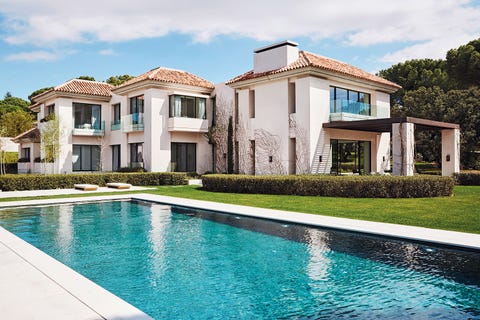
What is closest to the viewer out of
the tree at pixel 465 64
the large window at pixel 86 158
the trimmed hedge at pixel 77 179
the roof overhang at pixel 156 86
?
the trimmed hedge at pixel 77 179

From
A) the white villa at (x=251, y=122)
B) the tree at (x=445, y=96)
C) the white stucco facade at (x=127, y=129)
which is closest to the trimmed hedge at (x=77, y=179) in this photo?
the white stucco facade at (x=127, y=129)

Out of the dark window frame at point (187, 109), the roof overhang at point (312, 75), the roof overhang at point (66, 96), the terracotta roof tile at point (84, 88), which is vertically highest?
the terracotta roof tile at point (84, 88)

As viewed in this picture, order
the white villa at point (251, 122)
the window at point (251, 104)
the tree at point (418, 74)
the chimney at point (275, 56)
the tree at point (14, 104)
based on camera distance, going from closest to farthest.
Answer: the white villa at point (251, 122) → the chimney at point (275, 56) → the window at point (251, 104) → the tree at point (418, 74) → the tree at point (14, 104)

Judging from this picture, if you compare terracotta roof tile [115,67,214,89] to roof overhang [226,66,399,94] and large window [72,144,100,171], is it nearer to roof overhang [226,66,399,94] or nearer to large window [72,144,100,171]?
roof overhang [226,66,399,94]

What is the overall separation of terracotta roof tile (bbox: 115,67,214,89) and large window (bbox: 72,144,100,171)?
5888 millimetres

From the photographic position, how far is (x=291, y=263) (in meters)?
7.29

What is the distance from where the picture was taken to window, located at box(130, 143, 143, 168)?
2869 centimetres

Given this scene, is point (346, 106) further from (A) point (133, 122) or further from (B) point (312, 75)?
(A) point (133, 122)

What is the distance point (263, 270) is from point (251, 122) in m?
19.9

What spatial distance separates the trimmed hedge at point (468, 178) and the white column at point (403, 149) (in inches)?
215

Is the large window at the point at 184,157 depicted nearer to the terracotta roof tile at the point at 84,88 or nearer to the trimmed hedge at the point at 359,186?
the terracotta roof tile at the point at 84,88

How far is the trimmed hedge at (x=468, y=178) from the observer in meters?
22.4

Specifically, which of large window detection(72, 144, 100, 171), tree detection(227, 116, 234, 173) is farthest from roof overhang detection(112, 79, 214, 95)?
large window detection(72, 144, 100, 171)

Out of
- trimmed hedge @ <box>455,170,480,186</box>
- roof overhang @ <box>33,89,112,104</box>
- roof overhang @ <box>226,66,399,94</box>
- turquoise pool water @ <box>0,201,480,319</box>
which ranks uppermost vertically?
roof overhang @ <box>33,89,112,104</box>
